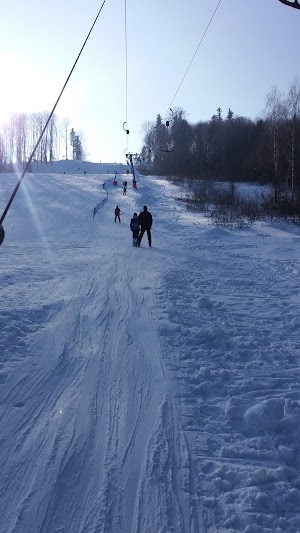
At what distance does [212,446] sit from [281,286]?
722 centimetres

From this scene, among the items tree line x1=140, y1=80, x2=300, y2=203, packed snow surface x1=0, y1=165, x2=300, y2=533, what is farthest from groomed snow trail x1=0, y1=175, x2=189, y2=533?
tree line x1=140, y1=80, x2=300, y2=203

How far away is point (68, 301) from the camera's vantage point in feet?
31.9

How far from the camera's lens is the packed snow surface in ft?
11.7

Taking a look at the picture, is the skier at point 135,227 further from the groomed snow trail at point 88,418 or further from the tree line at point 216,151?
the tree line at point 216,151

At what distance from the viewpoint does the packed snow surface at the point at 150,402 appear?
3557 mm

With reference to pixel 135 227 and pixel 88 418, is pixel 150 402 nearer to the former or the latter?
pixel 88 418

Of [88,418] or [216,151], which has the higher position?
[216,151]

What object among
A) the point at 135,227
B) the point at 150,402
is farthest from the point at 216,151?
the point at 150,402

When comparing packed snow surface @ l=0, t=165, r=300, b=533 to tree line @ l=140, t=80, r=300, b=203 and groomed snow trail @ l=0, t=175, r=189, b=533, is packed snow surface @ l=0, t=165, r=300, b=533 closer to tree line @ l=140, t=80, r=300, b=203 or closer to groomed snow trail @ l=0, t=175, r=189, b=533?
groomed snow trail @ l=0, t=175, r=189, b=533

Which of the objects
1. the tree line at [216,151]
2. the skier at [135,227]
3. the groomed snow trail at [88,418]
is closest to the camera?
the groomed snow trail at [88,418]

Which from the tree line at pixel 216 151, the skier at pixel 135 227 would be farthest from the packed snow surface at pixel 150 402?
the tree line at pixel 216 151

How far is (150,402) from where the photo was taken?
Answer: 5238 mm

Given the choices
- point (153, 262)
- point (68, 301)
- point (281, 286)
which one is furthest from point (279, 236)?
point (68, 301)

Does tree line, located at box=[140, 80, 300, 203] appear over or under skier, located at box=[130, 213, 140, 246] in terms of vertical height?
over
